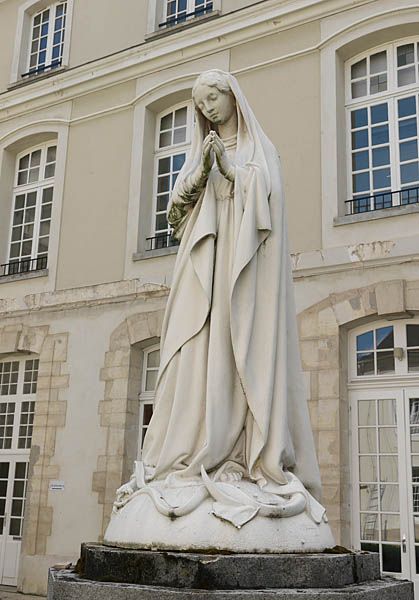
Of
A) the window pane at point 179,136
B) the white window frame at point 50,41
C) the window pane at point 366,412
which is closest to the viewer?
the window pane at point 366,412

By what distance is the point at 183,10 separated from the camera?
448 inches

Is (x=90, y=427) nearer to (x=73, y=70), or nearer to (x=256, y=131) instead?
(x=73, y=70)

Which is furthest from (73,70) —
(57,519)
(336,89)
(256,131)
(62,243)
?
(256,131)

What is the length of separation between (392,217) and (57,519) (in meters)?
5.99

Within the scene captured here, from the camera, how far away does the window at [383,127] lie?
888 centimetres

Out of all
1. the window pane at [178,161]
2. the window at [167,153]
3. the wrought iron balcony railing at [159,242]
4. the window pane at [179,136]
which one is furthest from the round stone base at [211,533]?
the window pane at [179,136]

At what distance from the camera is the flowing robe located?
105 inches

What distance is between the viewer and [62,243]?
36.0ft

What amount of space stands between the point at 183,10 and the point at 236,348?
9942mm

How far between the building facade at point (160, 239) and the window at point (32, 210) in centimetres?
4

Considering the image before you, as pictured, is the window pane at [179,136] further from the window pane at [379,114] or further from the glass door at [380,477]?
the glass door at [380,477]

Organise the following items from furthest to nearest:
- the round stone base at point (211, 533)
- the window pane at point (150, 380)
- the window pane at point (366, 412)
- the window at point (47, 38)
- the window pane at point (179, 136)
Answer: the window at point (47, 38) < the window pane at point (179, 136) < the window pane at point (150, 380) < the window pane at point (366, 412) < the round stone base at point (211, 533)

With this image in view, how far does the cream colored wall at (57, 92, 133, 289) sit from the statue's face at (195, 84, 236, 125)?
23.8 ft

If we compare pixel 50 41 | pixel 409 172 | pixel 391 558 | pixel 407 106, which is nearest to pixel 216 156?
pixel 391 558
